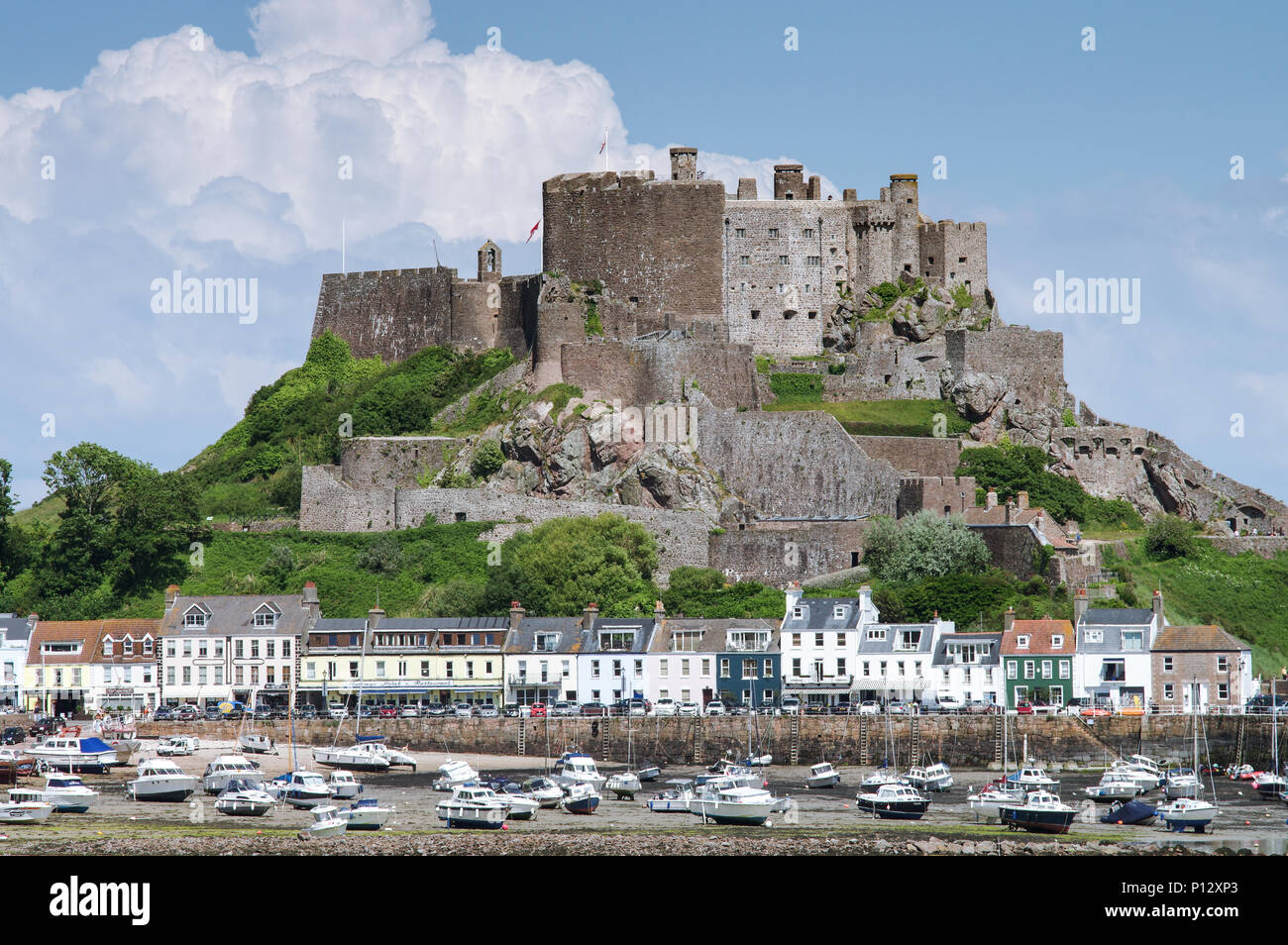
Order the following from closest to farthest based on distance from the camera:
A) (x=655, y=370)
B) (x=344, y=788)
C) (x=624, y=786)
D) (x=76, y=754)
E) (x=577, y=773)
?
(x=344, y=788)
(x=624, y=786)
(x=577, y=773)
(x=76, y=754)
(x=655, y=370)

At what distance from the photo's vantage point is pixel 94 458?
85562 millimetres

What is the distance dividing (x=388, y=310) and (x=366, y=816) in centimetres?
5118

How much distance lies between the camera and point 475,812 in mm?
52062

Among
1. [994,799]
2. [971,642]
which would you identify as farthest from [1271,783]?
[971,642]

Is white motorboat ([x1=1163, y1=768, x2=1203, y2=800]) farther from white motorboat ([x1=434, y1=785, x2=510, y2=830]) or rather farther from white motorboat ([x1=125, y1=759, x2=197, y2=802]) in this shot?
white motorboat ([x1=125, y1=759, x2=197, y2=802])

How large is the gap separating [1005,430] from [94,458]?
3540cm

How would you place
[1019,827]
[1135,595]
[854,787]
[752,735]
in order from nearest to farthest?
1. [1019,827]
2. [854,787]
3. [752,735]
4. [1135,595]

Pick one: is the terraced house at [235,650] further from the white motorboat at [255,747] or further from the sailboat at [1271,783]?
the sailboat at [1271,783]

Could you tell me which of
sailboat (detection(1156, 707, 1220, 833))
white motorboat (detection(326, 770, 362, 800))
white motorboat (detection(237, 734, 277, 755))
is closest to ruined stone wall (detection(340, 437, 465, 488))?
white motorboat (detection(237, 734, 277, 755))

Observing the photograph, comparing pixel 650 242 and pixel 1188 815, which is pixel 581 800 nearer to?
pixel 1188 815

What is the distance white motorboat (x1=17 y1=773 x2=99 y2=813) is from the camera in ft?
177
